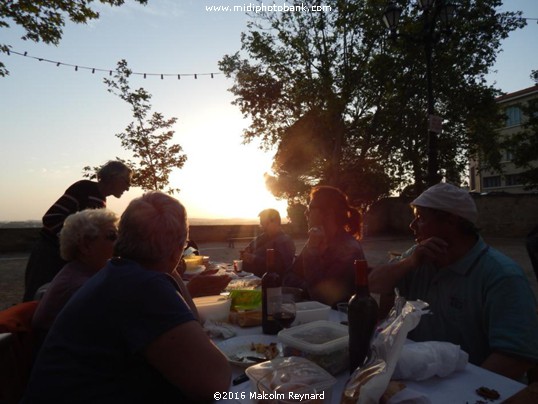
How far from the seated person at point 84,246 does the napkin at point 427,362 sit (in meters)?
1.99

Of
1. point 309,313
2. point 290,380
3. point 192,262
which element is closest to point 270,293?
point 309,313

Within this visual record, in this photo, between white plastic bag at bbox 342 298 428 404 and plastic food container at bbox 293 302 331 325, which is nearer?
white plastic bag at bbox 342 298 428 404

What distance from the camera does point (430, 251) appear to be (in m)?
2.19

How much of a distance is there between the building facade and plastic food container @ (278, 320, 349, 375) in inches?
1448

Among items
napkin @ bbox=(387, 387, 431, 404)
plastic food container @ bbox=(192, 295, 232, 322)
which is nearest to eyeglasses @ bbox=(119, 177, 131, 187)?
plastic food container @ bbox=(192, 295, 232, 322)

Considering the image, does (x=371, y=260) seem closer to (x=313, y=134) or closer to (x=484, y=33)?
(x=313, y=134)

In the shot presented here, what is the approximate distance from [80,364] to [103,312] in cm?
22

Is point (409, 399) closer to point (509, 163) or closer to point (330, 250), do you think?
point (330, 250)

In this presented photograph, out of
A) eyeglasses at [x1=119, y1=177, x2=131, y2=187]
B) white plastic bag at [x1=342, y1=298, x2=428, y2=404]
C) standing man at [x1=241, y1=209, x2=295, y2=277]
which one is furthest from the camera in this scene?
standing man at [x1=241, y1=209, x2=295, y2=277]

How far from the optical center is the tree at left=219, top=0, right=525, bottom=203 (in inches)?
688

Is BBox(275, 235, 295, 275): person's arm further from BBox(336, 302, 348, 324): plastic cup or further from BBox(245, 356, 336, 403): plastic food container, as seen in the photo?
BBox(245, 356, 336, 403): plastic food container

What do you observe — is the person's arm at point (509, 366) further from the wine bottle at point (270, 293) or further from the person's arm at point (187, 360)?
the person's arm at point (187, 360)

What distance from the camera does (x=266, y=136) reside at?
72.0 feet

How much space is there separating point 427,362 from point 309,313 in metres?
0.78
